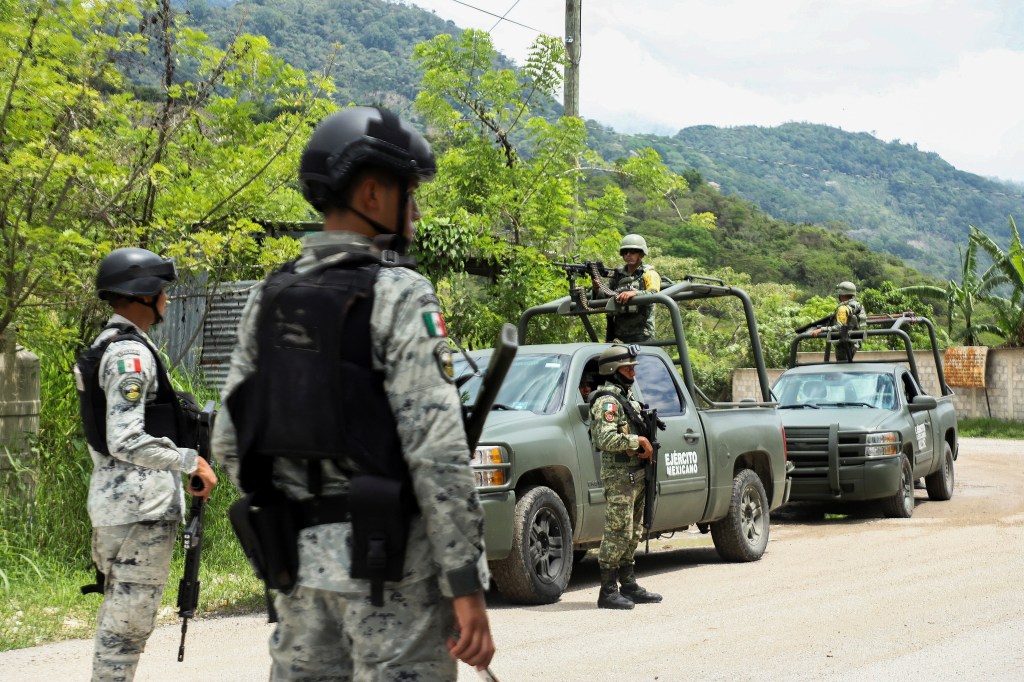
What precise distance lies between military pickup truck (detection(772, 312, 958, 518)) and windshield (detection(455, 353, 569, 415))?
207 inches

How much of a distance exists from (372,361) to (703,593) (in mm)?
6291

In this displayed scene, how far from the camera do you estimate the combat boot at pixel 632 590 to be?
27.1 feet

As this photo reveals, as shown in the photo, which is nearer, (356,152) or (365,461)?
(365,461)

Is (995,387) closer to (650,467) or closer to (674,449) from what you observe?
(674,449)

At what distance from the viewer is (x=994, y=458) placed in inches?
854

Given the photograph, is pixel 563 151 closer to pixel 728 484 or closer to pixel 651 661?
pixel 728 484

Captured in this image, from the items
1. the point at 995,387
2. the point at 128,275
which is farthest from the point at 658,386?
the point at 995,387

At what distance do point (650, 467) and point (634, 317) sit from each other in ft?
8.49

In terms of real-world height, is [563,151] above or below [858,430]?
above

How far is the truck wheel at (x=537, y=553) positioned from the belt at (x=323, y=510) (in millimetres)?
5077

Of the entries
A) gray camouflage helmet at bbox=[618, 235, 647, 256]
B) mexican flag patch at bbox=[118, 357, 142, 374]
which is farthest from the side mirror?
mexican flag patch at bbox=[118, 357, 142, 374]

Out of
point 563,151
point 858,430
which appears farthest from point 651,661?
point 563,151

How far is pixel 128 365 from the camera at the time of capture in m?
4.71

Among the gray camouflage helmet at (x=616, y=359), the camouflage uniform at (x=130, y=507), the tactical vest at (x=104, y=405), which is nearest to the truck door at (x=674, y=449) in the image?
the gray camouflage helmet at (x=616, y=359)
